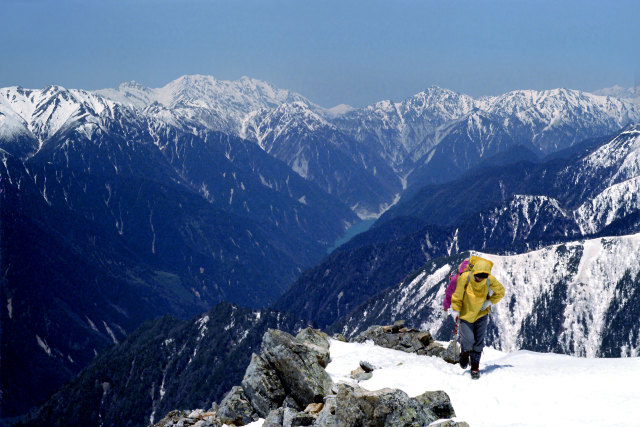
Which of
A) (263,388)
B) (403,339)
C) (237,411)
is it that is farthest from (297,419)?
(403,339)

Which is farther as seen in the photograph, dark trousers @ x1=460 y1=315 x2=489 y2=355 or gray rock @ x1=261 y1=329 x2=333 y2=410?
gray rock @ x1=261 y1=329 x2=333 y2=410

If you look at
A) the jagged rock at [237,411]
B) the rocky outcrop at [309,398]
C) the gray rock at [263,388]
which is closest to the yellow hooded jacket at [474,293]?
the rocky outcrop at [309,398]

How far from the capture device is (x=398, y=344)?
138 feet

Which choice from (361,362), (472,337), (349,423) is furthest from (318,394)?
(472,337)

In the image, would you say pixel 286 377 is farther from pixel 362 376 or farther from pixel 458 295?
pixel 458 295

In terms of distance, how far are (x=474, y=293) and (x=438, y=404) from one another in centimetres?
631

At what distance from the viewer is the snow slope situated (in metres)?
22.0

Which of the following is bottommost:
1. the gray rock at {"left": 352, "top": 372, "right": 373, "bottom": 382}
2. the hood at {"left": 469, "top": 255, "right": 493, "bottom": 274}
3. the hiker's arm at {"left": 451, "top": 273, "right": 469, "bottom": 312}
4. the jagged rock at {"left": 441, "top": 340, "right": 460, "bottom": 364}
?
the gray rock at {"left": 352, "top": 372, "right": 373, "bottom": 382}

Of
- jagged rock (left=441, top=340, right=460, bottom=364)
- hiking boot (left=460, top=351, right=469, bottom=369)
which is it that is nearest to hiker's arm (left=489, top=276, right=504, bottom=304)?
hiking boot (left=460, top=351, right=469, bottom=369)

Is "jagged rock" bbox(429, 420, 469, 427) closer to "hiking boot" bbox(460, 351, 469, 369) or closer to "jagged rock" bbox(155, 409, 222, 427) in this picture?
"hiking boot" bbox(460, 351, 469, 369)

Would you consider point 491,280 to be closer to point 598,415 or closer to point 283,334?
point 598,415

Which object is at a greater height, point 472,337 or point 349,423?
point 472,337

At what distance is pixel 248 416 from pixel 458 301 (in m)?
14.5

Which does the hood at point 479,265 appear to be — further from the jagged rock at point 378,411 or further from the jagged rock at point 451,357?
the jagged rock at point 378,411
